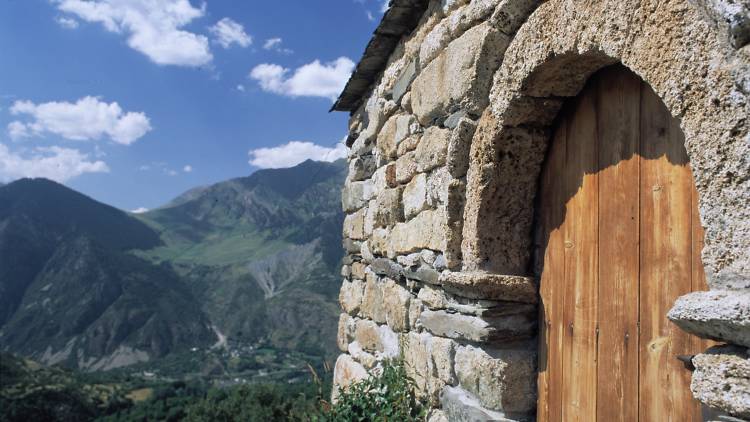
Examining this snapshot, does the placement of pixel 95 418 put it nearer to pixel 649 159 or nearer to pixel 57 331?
pixel 649 159

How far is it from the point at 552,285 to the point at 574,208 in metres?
0.31

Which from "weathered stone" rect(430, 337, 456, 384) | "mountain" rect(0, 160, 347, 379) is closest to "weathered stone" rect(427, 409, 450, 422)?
"weathered stone" rect(430, 337, 456, 384)

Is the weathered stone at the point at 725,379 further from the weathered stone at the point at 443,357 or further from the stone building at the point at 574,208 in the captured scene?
the weathered stone at the point at 443,357

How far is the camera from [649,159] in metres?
1.67

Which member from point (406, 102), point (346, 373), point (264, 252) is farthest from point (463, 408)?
point (264, 252)

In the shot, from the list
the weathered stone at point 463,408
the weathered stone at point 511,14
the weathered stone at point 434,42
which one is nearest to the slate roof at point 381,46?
the weathered stone at point 434,42

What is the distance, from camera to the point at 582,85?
1943mm

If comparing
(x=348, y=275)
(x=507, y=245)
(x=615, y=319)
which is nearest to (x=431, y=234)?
(x=507, y=245)

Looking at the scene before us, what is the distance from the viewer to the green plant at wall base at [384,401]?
276cm

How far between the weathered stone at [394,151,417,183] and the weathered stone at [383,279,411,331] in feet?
1.99

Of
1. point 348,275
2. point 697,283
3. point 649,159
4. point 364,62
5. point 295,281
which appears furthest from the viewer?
point 295,281

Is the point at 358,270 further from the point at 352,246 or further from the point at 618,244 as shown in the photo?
the point at 618,244

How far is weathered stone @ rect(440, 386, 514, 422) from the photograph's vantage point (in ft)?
6.91

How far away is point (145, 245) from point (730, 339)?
126491 mm
